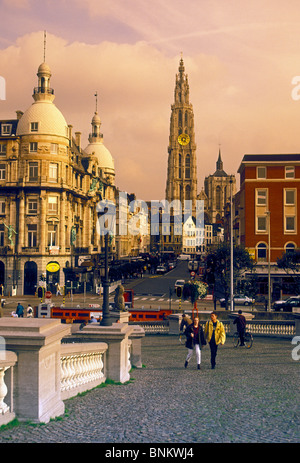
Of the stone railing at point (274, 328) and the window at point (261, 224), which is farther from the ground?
the window at point (261, 224)

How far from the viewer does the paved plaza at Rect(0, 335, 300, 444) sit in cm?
743

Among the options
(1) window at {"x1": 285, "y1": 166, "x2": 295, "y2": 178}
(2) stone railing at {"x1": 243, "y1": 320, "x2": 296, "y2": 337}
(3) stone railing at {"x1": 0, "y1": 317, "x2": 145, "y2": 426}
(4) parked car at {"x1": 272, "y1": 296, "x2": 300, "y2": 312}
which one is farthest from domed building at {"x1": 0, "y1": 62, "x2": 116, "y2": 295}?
(3) stone railing at {"x1": 0, "y1": 317, "x2": 145, "y2": 426}

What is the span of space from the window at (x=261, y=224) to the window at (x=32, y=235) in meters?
26.1

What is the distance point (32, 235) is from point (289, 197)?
3015 cm

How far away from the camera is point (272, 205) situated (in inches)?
2240

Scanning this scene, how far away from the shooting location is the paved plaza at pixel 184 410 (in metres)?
7.43

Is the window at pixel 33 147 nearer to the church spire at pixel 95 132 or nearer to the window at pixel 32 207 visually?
the window at pixel 32 207

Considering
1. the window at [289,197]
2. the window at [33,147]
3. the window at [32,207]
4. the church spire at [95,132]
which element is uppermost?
the church spire at [95,132]

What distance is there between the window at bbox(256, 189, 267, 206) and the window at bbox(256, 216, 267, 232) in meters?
1.59

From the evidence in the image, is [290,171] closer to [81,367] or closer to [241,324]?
[241,324]

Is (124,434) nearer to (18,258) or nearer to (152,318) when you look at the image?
(152,318)

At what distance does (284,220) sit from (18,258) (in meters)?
30.9

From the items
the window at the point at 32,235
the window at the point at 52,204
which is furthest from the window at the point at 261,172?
the window at the point at 32,235

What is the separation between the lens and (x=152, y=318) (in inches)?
1314
